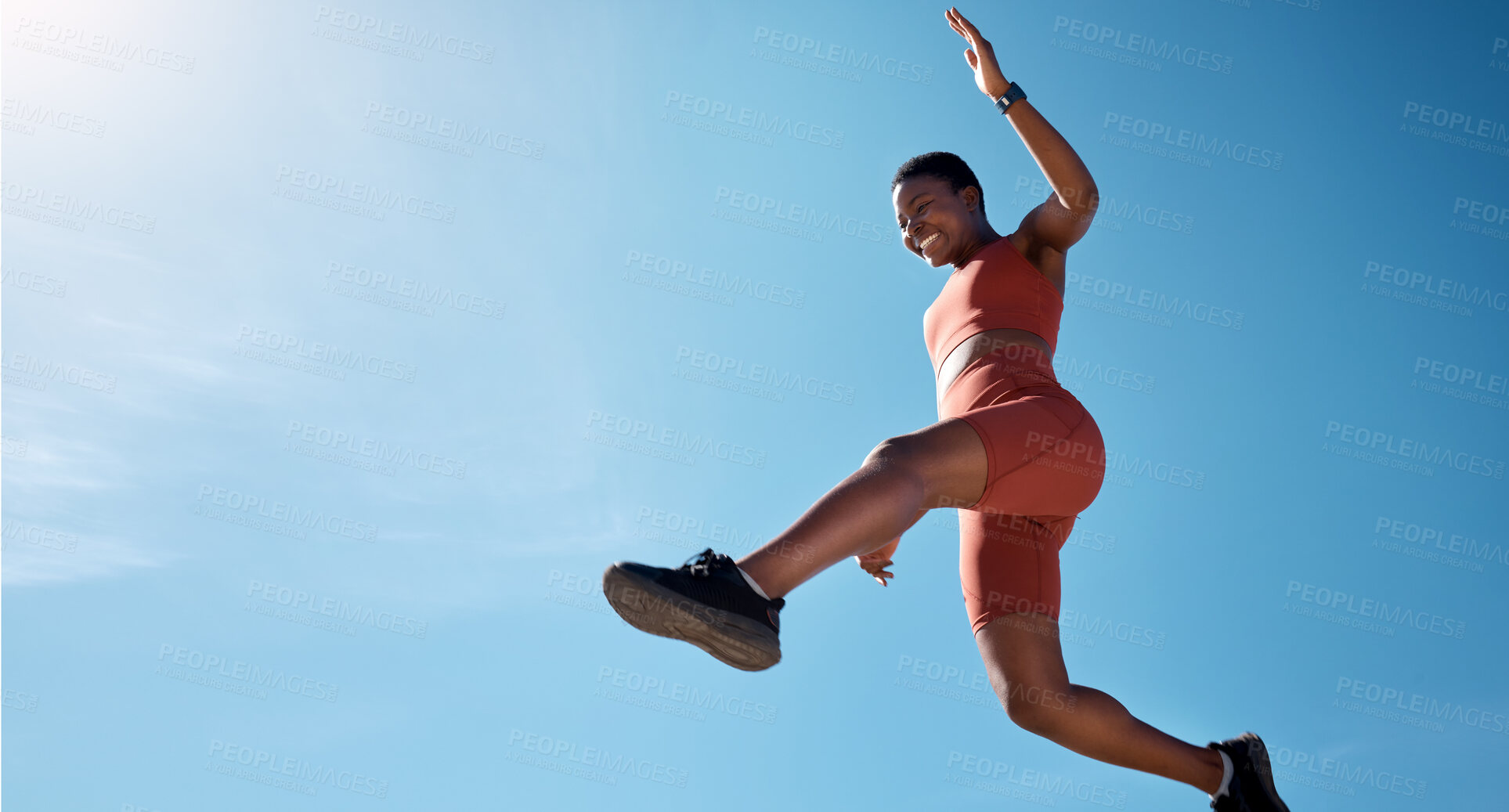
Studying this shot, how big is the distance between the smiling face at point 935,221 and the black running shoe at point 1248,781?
70.4 inches

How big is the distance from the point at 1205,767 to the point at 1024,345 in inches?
54.3

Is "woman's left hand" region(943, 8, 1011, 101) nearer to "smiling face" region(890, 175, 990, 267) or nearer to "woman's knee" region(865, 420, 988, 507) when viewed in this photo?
"smiling face" region(890, 175, 990, 267)

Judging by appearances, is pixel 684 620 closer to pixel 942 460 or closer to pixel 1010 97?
pixel 942 460

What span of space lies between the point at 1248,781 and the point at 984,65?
7.72ft

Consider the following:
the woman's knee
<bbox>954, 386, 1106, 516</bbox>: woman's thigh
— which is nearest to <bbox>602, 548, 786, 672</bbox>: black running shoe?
the woman's knee

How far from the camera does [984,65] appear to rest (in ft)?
10.1

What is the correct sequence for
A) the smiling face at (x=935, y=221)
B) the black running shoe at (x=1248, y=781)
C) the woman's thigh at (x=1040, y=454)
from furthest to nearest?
the smiling face at (x=935, y=221) < the black running shoe at (x=1248, y=781) < the woman's thigh at (x=1040, y=454)

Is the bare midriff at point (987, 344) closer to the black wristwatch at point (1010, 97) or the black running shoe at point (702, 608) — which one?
the black wristwatch at point (1010, 97)

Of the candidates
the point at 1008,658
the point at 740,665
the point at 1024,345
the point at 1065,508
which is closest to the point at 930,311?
the point at 1024,345

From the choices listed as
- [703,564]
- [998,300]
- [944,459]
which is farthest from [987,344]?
[703,564]

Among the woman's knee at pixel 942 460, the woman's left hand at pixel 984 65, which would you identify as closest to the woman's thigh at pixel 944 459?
the woman's knee at pixel 942 460

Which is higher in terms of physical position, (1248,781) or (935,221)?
(935,221)

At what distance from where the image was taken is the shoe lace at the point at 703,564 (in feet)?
6.99

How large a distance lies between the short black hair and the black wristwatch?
1.46 ft
